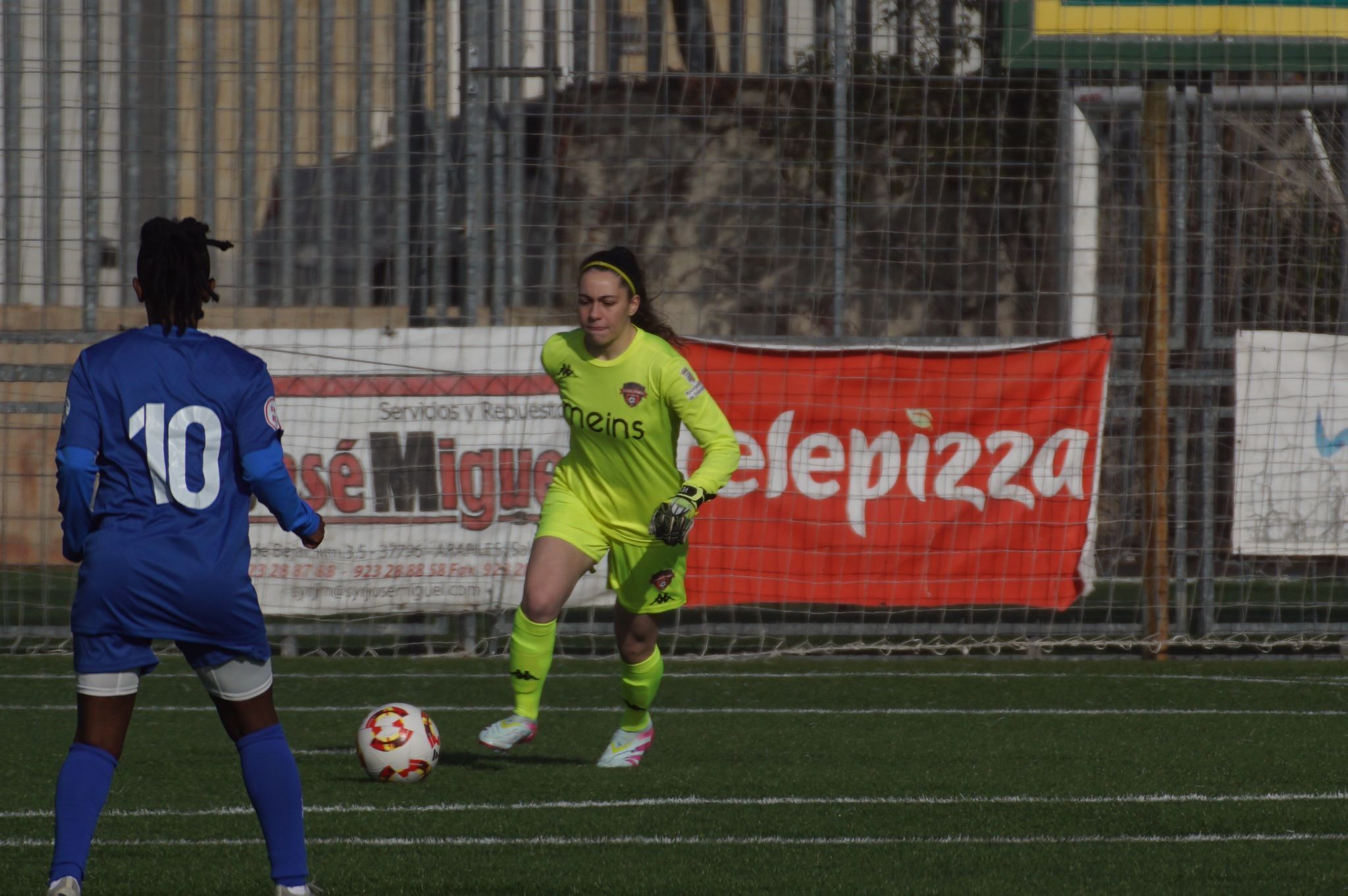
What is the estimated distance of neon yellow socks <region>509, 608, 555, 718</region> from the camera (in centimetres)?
674

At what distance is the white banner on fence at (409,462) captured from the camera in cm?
1020

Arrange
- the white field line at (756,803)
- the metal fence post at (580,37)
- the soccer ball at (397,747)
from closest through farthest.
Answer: the white field line at (756,803), the soccer ball at (397,747), the metal fence post at (580,37)

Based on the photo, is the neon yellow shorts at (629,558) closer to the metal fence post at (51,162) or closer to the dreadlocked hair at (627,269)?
the dreadlocked hair at (627,269)

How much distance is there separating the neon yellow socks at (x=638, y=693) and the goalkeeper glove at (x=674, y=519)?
0.70m

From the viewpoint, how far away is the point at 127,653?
4227 mm

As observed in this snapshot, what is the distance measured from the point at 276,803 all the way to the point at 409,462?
237 inches

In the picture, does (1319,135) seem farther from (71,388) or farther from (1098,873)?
(71,388)

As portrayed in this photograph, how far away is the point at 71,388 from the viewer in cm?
420

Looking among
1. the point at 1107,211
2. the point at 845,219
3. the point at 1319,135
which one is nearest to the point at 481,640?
the point at 845,219

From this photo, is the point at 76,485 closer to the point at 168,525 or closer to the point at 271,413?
the point at 168,525

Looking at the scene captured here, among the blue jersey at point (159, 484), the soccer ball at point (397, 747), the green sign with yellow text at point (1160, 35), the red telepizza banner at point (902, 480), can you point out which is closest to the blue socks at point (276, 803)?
the blue jersey at point (159, 484)

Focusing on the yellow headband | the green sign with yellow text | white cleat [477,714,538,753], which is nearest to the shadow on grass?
white cleat [477,714,538,753]

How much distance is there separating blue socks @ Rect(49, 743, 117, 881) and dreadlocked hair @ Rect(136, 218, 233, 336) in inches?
38.6

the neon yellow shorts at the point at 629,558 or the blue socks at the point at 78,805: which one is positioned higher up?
the neon yellow shorts at the point at 629,558
